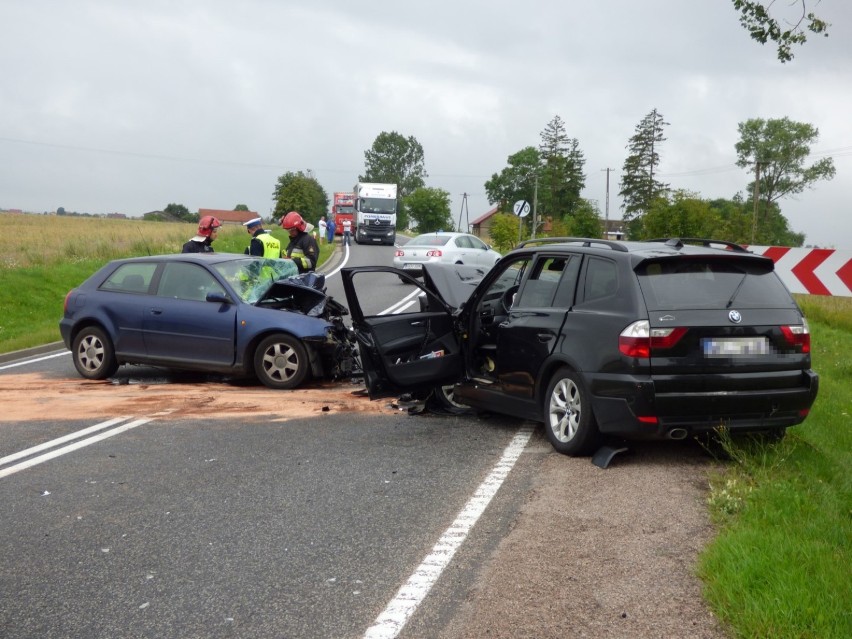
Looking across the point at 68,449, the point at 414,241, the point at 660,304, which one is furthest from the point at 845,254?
the point at 414,241

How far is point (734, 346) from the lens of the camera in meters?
6.44

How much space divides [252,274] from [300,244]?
1.90 metres

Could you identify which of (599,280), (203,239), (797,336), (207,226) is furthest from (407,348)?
Answer: (207,226)

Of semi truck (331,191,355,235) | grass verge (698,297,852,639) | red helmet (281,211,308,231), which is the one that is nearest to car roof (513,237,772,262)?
grass verge (698,297,852,639)

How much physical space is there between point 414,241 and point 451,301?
822 inches

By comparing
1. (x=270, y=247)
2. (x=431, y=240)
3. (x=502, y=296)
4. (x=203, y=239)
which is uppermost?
(x=431, y=240)

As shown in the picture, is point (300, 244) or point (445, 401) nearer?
point (445, 401)

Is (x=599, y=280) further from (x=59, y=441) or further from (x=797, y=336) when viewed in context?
(x=59, y=441)

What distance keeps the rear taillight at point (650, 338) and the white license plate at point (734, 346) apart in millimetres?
206

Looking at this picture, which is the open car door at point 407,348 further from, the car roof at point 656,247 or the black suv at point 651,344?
the car roof at point 656,247

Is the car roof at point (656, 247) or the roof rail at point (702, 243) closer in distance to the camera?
the car roof at point (656, 247)

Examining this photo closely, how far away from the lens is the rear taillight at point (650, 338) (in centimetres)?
636

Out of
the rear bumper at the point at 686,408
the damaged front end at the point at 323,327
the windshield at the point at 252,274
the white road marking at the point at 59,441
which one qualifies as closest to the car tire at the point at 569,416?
the rear bumper at the point at 686,408

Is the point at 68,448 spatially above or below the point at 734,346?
below
